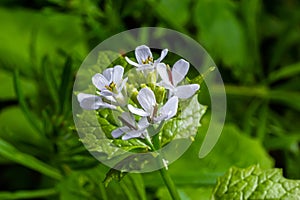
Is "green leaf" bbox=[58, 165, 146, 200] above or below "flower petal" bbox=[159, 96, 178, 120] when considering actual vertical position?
below

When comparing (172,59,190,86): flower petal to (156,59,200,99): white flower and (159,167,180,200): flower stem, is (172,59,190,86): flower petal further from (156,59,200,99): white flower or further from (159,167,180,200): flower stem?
(159,167,180,200): flower stem

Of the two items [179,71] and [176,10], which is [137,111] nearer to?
[179,71]

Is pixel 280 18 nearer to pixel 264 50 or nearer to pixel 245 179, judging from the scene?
pixel 264 50

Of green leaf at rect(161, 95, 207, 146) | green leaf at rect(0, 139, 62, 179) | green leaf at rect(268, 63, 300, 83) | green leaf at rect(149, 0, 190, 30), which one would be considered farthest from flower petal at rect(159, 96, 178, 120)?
green leaf at rect(268, 63, 300, 83)

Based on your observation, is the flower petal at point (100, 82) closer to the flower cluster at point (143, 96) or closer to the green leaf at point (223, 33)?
the flower cluster at point (143, 96)

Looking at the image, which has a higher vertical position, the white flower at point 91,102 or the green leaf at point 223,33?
the green leaf at point 223,33

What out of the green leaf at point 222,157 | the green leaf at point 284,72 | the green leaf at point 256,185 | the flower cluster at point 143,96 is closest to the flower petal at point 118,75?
the flower cluster at point 143,96
